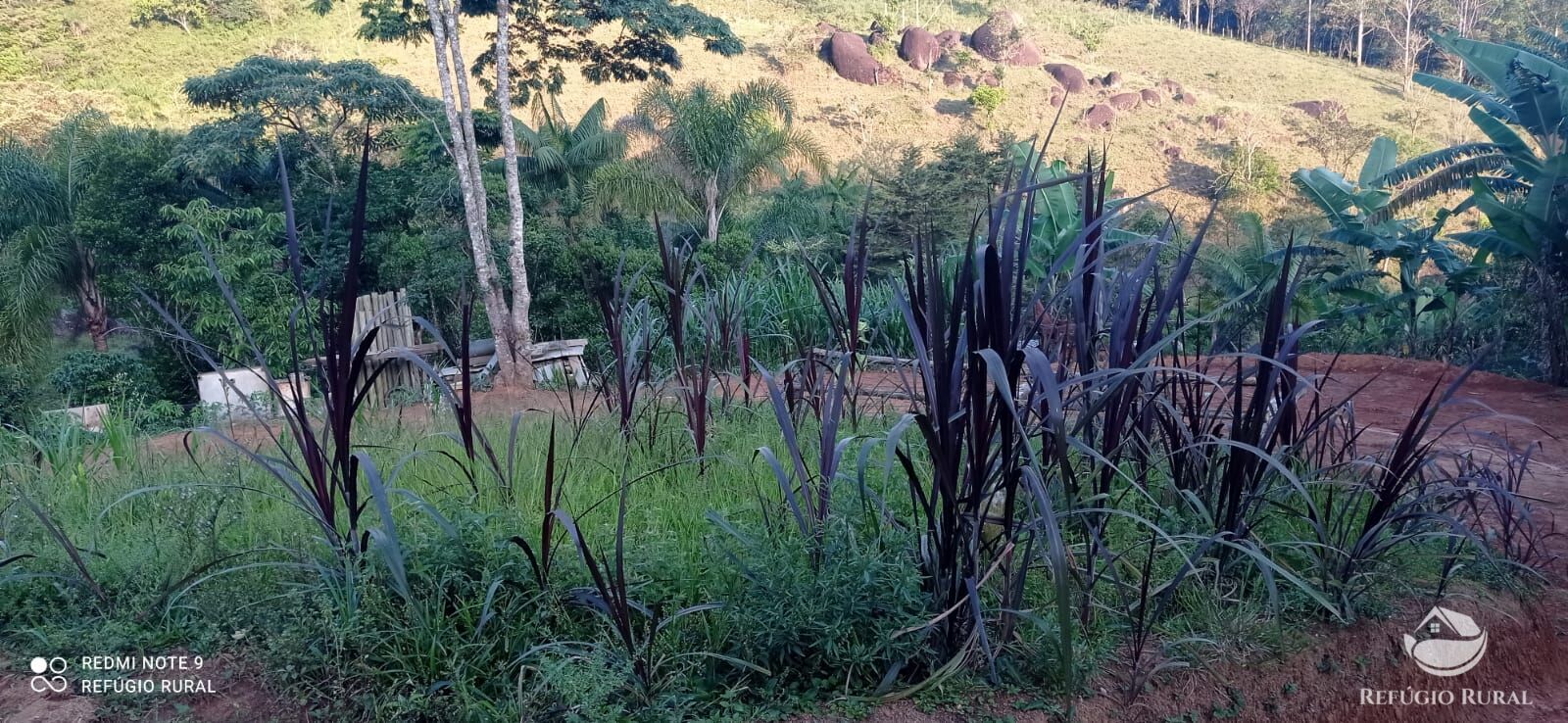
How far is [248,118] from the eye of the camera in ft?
45.0

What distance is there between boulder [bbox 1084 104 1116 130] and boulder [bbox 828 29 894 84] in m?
7.48

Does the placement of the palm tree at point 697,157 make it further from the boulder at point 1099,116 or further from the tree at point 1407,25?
the tree at point 1407,25

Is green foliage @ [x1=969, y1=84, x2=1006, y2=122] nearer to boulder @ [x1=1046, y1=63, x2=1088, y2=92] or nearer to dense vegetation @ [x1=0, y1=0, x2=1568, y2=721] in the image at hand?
boulder @ [x1=1046, y1=63, x2=1088, y2=92]

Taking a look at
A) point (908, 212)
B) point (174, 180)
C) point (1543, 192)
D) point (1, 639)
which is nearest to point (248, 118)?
point (174, 180)

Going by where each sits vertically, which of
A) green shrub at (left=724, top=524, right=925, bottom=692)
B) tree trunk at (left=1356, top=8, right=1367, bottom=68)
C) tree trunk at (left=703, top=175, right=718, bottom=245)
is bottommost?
green shrub at (left=724, top=524, right=925, bottom=692)

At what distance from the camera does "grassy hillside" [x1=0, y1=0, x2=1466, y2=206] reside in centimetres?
2780

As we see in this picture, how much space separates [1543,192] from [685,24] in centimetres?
1105

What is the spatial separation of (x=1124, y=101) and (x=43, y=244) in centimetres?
3087

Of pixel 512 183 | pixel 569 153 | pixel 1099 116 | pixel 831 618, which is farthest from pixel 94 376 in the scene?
pixel 1099 116

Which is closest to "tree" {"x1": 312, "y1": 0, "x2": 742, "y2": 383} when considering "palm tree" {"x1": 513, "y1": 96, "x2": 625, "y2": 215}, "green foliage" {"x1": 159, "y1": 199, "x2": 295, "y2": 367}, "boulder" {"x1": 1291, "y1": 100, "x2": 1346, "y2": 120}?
"palm tree" {"x1": 513, "y1": 96, "x2": 625, "y2": 215}

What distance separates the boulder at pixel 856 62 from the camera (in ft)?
114

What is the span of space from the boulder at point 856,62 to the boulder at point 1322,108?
47.4ft

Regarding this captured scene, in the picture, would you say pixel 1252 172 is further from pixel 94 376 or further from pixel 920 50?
pixel 94 376

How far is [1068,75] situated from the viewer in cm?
3412
